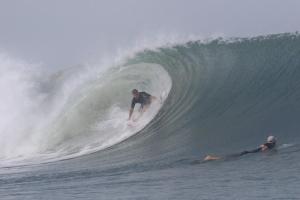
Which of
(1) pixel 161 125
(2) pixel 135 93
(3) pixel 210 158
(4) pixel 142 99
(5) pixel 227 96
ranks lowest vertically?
(3) pixel 210 158

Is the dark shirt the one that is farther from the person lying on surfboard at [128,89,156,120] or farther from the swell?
the swell

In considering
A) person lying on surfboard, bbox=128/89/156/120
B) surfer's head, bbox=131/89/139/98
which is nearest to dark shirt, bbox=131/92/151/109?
person lying on surfboard, bbox=128/89/156/120

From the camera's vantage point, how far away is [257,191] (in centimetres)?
1205

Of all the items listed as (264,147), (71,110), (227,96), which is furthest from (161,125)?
(264,147)

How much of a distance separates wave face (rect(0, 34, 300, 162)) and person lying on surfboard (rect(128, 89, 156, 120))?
0.31 m

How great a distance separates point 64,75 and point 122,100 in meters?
5.70

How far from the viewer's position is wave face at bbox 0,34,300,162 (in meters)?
18.4

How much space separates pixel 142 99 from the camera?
841 inches

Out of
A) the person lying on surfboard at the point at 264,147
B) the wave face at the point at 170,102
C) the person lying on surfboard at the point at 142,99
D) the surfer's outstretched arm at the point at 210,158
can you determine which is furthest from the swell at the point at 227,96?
the surfer's outstretched arm at the point at 210,158

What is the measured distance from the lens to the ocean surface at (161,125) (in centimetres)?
1384

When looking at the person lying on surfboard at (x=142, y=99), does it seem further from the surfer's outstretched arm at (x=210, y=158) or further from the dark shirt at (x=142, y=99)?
the surfer's outstretched arm at (x=210, y=158)

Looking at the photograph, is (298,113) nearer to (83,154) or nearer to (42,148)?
(83,154)

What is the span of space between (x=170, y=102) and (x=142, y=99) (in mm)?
941

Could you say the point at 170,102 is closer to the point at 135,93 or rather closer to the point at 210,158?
the point at 135,93
